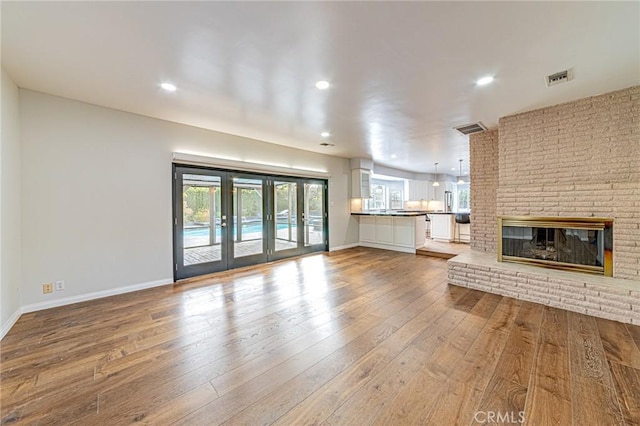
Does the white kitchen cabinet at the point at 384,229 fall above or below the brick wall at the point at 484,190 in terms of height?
below

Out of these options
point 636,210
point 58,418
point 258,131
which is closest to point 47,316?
point 58,418

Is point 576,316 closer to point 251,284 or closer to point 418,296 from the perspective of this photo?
point 418,296

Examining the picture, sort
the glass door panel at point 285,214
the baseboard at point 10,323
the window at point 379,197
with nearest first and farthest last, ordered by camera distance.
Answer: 1. the baseboard at point 10,323
2. the glass door panel at point 285,214
3. the window at point 379,197

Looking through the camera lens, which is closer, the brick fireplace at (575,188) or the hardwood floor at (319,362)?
the hardwood floor at (319,362)

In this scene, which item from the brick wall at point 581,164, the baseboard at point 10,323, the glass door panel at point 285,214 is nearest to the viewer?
the baseboard at point 10,323

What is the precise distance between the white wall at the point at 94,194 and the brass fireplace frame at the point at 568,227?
5497 mm

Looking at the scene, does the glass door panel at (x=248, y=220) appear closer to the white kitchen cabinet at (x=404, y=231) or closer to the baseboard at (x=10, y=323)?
the baseboard at (x=10, y=323)

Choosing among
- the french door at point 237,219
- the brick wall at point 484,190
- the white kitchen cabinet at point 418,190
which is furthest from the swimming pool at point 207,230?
the white kitchen cabinet at point 418,190

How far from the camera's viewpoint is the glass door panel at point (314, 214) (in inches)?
269

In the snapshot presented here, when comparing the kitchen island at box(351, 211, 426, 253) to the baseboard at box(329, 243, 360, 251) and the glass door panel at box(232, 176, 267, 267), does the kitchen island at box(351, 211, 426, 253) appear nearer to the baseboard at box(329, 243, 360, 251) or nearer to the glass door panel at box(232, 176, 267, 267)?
the baseboard at box(329, 243, 360, 251)

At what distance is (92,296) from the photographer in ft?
12.1

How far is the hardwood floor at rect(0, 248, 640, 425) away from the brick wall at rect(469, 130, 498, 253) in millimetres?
1760

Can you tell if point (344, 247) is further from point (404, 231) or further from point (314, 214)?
point (404, 231)

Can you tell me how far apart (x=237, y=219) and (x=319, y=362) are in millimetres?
3819
